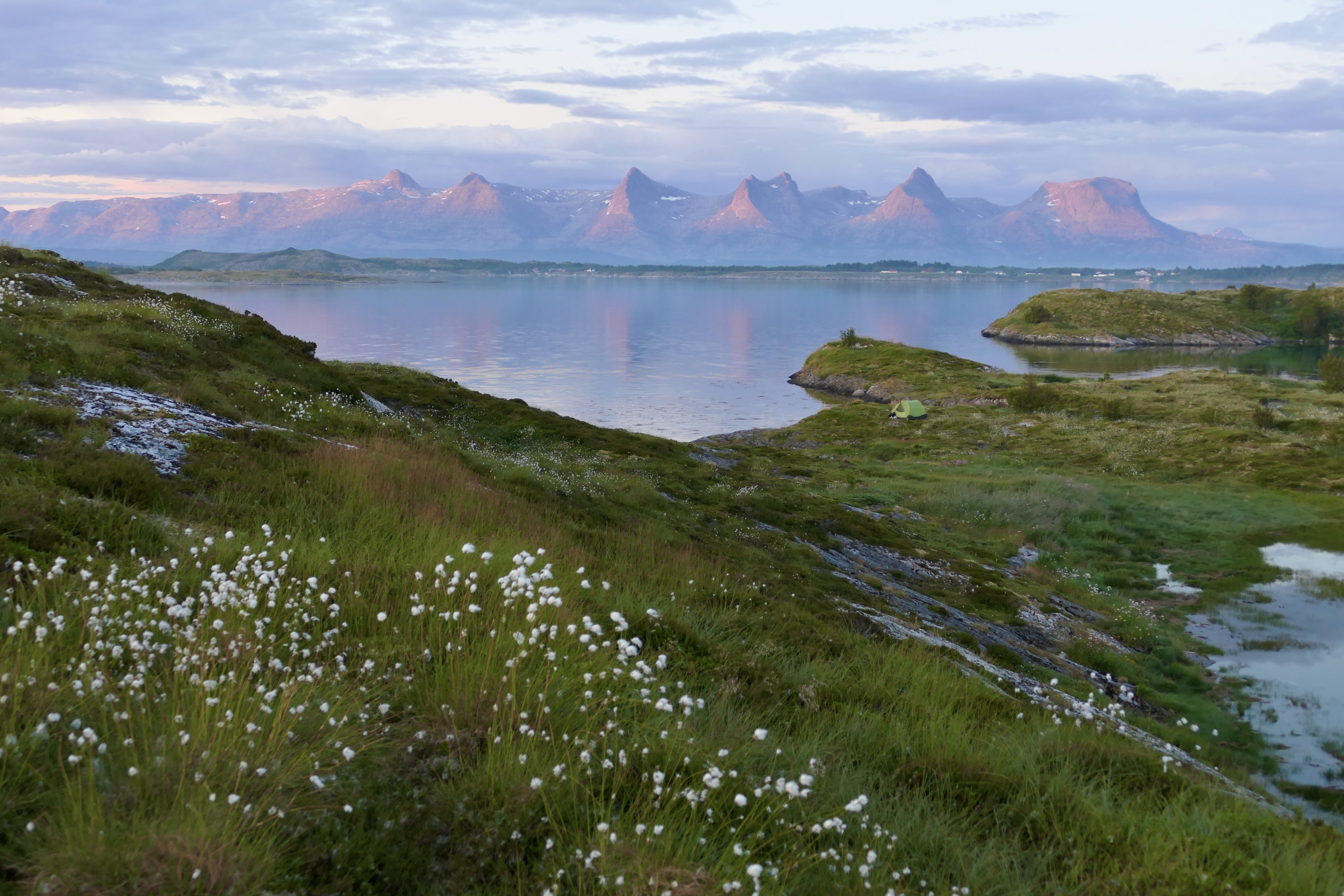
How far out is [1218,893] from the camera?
17.7 ft

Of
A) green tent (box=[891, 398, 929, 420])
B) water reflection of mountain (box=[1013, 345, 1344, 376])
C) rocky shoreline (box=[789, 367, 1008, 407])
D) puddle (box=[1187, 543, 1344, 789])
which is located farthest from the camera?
water reflection of mountain (box=[1013, 345, 1344, 376])

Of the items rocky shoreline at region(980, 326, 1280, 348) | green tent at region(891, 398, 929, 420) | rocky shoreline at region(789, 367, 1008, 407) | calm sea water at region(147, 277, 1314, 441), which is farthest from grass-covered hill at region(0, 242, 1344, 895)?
rocky shoreline at region(980, 326, 1280, 348)

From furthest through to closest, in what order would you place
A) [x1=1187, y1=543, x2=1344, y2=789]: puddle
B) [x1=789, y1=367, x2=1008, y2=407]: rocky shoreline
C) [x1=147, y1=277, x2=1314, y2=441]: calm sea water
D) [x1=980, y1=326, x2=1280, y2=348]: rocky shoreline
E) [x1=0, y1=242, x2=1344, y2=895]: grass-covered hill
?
[x1=980, y1=326, x2=1280, y2=348]: rocky shoreline
[x1=147, y1=277, x2=1314, y2=441]: calm sea water
[x1=789, y1=367, x2=1008, y2=407]: rocky shoreline
[x1=1187, y1=543, x2=1344, y2=789]: puddle
[x1=0, y1=242, x2=1344, y2=895]: grass-covered hill

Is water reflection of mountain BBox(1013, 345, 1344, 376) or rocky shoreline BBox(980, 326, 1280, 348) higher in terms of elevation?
rocky shoreline BBox(980, 326, 1280, 348)

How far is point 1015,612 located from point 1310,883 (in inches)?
760

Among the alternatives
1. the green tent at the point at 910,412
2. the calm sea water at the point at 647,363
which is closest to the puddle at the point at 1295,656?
the green tent at the point at 910,412

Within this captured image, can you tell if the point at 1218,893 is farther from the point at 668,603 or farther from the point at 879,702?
the point at 668,603

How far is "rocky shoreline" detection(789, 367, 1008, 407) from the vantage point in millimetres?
94188

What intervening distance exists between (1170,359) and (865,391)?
8921cm

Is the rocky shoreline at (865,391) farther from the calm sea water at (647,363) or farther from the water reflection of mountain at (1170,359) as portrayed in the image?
the water reflection of mountain at (1170,359)

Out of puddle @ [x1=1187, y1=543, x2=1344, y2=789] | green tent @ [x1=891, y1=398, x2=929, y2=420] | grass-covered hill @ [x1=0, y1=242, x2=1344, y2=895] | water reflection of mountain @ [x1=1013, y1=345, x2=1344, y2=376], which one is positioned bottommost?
puddle @ [x1=1187, y1=543, x2=1344, y2=789]

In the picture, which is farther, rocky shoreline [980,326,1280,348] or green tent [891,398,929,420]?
rocky shoreline [980,326,1280,348]

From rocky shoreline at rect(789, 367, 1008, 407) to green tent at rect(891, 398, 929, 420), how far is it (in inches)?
364

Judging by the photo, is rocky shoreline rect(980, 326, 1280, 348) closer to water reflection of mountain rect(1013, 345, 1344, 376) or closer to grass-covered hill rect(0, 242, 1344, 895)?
water reflection of mountain rect(1013, 345, 1344, 376)
